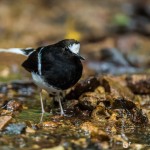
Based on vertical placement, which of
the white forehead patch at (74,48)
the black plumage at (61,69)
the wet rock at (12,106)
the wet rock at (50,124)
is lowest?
the wet rock at (50,124)

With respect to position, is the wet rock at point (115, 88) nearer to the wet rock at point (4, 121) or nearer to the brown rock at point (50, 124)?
the brown rock at point (50, 124)

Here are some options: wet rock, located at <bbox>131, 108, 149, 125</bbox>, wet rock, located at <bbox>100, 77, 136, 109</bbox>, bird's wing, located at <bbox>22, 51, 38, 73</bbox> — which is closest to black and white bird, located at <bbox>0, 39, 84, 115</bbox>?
bird's wing, located at <bbox>22, 51, 38, 73</bbox>

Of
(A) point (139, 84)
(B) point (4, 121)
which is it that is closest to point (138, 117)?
(B) point (4, 121)

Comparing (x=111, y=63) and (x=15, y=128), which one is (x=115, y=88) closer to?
(x=15, y=128)

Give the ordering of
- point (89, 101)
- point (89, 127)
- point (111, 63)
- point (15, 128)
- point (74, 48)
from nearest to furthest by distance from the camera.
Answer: point (15, 128) < point (89, 127) < point (74, 48) < point (89, 101) < point (111, 63)

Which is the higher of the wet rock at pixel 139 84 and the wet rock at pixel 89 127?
the wet rock at pixel 139 84

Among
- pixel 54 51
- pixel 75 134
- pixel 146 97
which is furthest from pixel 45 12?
pixel 75 134

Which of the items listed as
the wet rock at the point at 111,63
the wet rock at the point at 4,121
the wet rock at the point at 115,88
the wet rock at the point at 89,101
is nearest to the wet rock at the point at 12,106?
the wet rock at the point at 89,101
